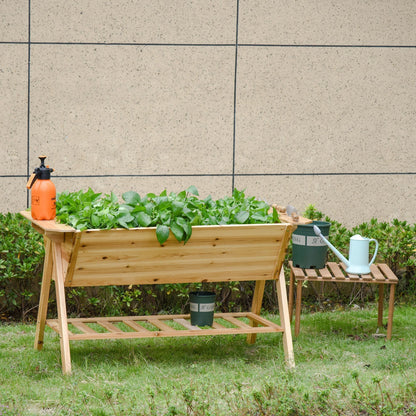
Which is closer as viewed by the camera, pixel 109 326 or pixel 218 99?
pixel 109 326

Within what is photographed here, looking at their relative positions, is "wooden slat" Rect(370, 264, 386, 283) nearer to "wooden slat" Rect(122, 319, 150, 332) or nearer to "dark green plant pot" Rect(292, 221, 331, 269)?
Result: "dark green plant pot" Rect(292, 221, 331, 269)

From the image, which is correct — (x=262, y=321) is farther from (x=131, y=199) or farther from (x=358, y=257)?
(x=131, y=199)

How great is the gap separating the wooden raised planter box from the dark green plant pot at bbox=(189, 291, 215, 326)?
0.08m

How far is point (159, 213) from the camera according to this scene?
4598 millimetres

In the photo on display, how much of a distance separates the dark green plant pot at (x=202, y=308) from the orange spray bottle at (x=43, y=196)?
1.03 metres

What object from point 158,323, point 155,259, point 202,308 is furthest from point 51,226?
point 202,308

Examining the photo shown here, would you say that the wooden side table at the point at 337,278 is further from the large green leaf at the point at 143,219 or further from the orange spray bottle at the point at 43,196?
the orange spray bottle at the point at 43,196

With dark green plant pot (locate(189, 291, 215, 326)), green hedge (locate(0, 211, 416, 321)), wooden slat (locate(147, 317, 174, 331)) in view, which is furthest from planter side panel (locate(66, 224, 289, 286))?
green hedge (locate(0, 211, 416, 321))

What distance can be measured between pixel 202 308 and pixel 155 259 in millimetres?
532

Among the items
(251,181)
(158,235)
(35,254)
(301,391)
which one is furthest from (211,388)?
(251,181)

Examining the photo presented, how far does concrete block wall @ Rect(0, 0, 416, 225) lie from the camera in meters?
6.20

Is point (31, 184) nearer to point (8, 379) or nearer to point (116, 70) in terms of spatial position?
point (8, 379)

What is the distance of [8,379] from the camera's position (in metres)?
4.56

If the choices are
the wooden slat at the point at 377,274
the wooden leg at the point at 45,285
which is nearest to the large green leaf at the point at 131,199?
the wooden leg at the point at 45,285
